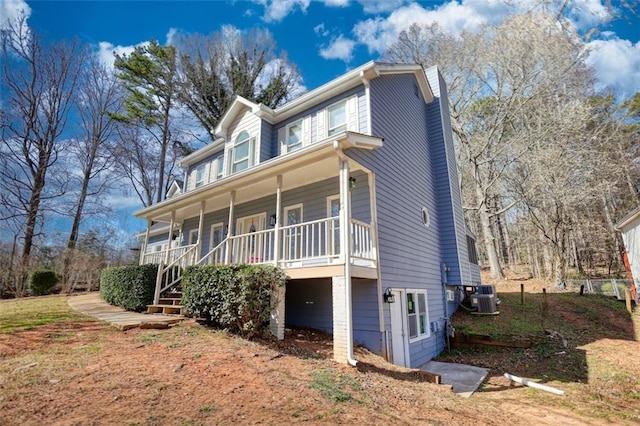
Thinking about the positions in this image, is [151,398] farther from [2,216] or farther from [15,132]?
[15,132]

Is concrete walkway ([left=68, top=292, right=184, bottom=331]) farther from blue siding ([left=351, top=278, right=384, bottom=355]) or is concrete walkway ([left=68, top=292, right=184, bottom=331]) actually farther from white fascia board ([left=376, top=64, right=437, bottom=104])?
white fascia board ([left=376, top=64, right=437, bottom=104])

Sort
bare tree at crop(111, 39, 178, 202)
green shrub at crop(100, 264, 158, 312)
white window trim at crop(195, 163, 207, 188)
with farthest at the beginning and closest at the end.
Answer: bare tree at crop(111, 39, 178, 202) → white window trim at crop(195, 163, 207, 188) → green shrub at crop(100, 264, 158, 312)

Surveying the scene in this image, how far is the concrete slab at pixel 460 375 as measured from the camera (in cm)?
684

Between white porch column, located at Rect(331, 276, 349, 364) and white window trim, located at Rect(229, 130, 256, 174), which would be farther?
white window trim, located at Rect(229, 130, 256, 174)

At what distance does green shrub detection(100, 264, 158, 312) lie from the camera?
1013 centimetres

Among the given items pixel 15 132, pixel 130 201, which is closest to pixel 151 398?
pixel 15 132

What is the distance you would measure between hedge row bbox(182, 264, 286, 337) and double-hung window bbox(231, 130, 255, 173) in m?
5.63

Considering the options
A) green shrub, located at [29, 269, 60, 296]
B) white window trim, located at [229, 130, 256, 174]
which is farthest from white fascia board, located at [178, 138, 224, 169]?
green shrub, located at [29, 269, 60, 296]

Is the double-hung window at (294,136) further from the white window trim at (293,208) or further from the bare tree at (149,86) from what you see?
the bare tree at (149,86)

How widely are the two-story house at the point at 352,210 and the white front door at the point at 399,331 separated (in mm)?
45

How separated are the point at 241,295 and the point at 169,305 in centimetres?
432

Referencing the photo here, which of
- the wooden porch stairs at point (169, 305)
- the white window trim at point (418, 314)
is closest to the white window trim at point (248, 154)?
the wooden porch stairs at point (169, 305)

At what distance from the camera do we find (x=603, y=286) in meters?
16.0

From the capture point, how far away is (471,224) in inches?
1110
